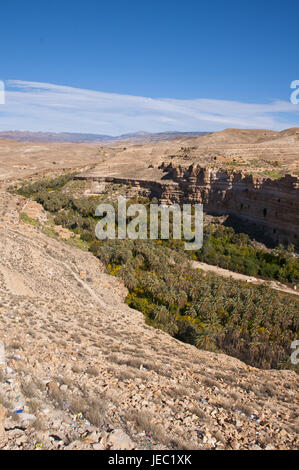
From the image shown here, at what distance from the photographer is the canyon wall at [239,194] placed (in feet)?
103

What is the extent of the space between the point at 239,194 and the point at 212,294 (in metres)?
18.8

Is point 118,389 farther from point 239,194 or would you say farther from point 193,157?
point 193,157

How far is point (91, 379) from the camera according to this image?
8039mm

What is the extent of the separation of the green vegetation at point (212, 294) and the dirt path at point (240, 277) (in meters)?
0.77

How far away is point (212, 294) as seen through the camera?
22609 millimetres

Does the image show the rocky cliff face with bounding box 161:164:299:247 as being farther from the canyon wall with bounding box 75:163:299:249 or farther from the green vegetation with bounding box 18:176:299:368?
the green vegetation with bounding box 18:176:299:368

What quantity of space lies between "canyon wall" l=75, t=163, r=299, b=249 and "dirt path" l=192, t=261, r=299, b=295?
4.87 metres

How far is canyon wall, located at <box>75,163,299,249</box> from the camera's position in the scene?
3130 cm

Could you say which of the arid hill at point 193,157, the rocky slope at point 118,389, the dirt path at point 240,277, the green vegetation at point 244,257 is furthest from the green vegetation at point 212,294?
the arid hill at point 193,157

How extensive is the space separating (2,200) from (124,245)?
1902 cm

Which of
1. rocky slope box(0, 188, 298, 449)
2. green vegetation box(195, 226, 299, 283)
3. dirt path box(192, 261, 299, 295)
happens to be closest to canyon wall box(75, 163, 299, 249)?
green vegetation box(195, 226, 299, 283)

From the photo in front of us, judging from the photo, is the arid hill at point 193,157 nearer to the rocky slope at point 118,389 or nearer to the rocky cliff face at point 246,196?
the rocky cliff face at point 246,196
